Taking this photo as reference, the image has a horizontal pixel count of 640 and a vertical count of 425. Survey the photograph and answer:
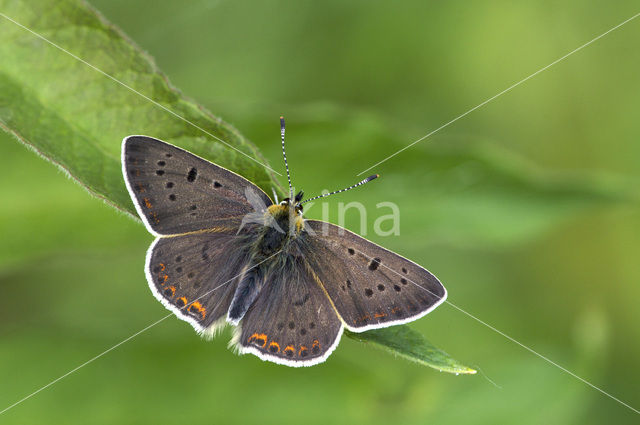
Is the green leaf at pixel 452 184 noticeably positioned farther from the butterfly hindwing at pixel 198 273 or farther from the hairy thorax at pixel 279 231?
the butterfly hindwing at pixel 198 273

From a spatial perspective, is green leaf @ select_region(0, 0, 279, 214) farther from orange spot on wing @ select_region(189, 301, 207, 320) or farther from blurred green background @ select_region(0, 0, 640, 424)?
orange spot on wing @ select_region(189, 301, 207, 320)

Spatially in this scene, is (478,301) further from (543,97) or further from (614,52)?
(614,52)

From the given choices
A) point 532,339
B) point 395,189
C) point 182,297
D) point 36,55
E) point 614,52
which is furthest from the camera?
point 614,52

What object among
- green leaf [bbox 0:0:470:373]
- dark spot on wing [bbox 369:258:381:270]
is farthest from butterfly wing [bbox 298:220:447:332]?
green leaf [bbox 0:0:470:373]

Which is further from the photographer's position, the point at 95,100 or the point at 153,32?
the point at 153,32

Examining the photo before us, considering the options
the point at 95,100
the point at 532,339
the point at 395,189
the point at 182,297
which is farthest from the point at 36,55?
the point at 532,339

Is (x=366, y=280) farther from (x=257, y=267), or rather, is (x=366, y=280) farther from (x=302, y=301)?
(x=257, y=267)
